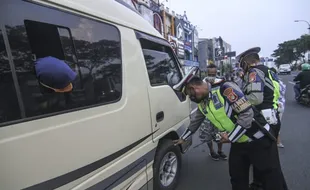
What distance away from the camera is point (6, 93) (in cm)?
145

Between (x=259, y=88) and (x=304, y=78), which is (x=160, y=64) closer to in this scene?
(x=259, y=88)

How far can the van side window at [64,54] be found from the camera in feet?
5.16

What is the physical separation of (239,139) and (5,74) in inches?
83.0

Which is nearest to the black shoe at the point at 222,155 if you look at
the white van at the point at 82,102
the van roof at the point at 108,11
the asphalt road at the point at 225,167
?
the asphalt road at the point at 225,167

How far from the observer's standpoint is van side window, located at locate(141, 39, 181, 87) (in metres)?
2.98

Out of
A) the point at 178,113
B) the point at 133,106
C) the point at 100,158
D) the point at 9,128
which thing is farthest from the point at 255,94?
the point at 9,128

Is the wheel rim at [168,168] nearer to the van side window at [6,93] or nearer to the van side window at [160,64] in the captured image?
the van side window at [160,64]

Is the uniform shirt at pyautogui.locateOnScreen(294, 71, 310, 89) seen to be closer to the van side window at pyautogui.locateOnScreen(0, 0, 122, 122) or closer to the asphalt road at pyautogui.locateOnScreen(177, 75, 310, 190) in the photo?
the asphalt road at pyautogui.locateOnScreen(177, 75, 310, 190)

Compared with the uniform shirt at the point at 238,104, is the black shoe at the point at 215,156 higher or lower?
lower

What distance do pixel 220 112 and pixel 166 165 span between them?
1210 millimetres

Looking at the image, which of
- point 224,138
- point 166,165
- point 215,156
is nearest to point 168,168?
point 166,165

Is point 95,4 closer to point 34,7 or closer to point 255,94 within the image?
point 34,7

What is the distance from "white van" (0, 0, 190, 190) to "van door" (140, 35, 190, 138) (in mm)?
17

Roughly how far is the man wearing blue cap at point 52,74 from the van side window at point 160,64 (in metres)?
1.30
